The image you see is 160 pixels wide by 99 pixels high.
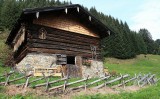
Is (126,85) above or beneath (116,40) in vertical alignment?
beneath

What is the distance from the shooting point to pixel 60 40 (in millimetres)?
27844

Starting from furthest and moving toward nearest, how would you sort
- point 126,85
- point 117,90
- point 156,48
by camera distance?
1. point 156,48
2. point 126,85
3. point 117,90

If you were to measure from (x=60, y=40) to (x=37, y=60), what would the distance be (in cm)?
340

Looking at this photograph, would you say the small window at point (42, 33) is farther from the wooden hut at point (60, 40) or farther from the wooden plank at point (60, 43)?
the wooden plank at point (60, 43)

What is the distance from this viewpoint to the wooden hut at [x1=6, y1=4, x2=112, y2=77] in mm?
25688

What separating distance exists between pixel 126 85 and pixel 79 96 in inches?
273

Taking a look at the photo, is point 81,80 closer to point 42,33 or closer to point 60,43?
point 42,33

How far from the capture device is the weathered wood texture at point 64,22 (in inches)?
1053

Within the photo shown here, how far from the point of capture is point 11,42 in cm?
3741

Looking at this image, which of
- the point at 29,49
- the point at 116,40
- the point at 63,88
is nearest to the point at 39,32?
the point at 29,49

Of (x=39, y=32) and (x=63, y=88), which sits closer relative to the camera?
(x=63, y=88)

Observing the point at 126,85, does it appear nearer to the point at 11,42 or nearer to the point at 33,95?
the point at 33,95

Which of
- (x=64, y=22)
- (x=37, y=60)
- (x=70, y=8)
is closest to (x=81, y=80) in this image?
(x=37, y=60)

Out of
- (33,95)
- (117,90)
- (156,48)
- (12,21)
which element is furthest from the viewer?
(156,48)
